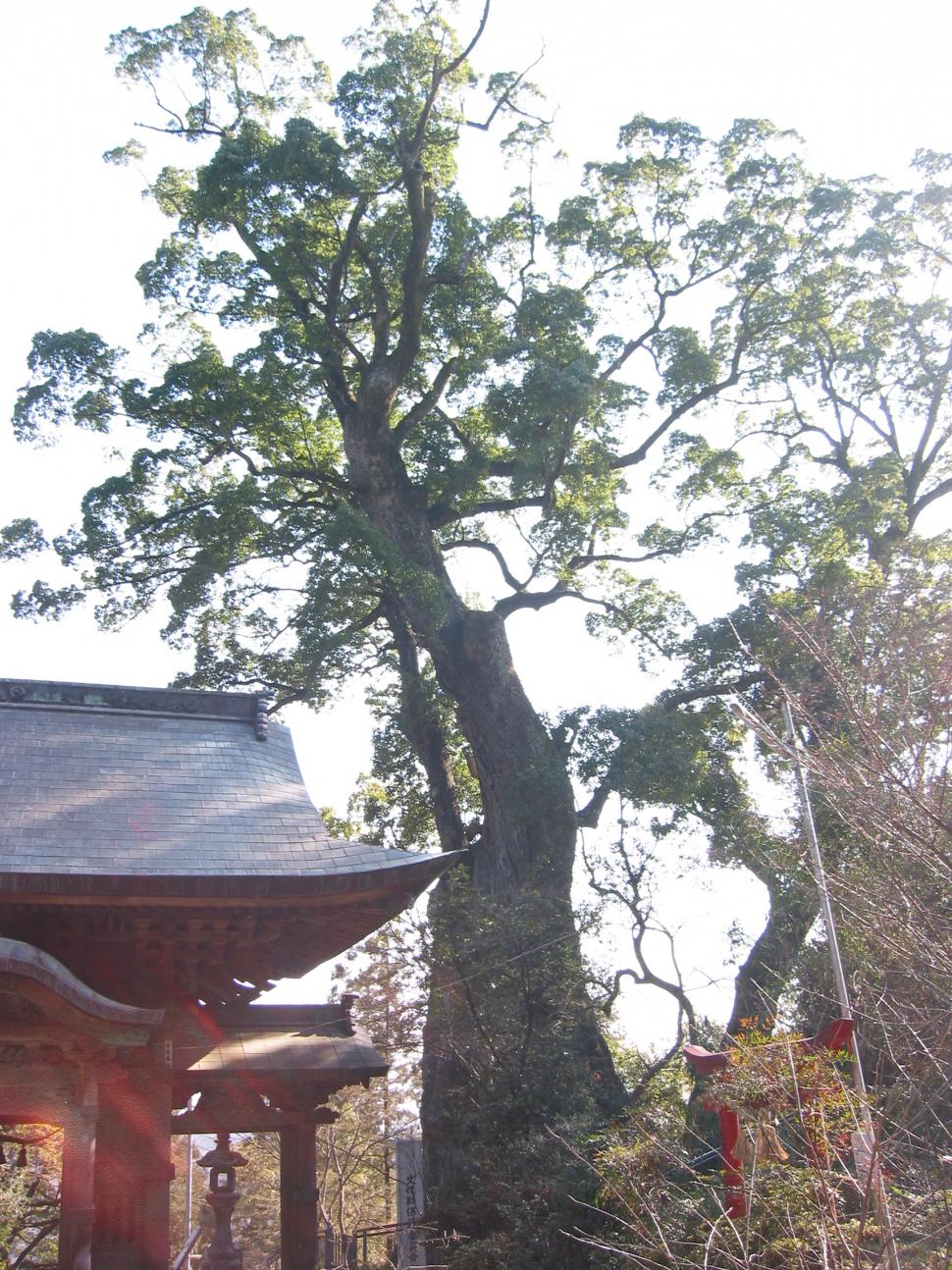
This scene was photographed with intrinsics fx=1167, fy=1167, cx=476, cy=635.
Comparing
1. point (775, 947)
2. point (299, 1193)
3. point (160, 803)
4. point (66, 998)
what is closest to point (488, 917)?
point (299, 1193)

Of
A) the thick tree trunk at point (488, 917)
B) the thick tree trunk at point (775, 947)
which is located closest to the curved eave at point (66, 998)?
the thick tree trunk at point (488, 917)

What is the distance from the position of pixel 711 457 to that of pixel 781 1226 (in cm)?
1024

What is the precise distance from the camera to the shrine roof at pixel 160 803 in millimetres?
5215

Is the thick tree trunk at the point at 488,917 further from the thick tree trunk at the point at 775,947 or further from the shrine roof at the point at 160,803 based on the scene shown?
the shrine roof at the point at 160,803

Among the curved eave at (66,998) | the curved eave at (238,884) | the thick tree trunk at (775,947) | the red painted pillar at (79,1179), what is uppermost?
the thick tree trunk at (775,947)

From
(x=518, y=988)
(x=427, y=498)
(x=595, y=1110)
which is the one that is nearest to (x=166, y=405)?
(x=427, y=498)

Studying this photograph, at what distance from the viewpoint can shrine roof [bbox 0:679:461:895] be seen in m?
5.21

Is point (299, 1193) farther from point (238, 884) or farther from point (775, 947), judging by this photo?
point (775, 947)

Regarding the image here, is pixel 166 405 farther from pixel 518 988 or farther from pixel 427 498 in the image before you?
pixel 518 988

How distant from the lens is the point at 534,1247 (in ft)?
22.9

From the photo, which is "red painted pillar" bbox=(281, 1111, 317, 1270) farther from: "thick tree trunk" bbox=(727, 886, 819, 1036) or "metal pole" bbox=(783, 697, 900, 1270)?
"thick tree trunk" bbox=(727, 886, 819, 1036)

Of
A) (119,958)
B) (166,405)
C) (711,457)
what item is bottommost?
(119,958)

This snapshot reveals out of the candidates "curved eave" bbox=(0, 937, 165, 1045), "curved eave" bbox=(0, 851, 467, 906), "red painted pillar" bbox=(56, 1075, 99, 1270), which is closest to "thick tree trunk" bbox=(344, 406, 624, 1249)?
→ "curved eave" bbox=(0, 851, 467, 906)

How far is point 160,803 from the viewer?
6.02m
